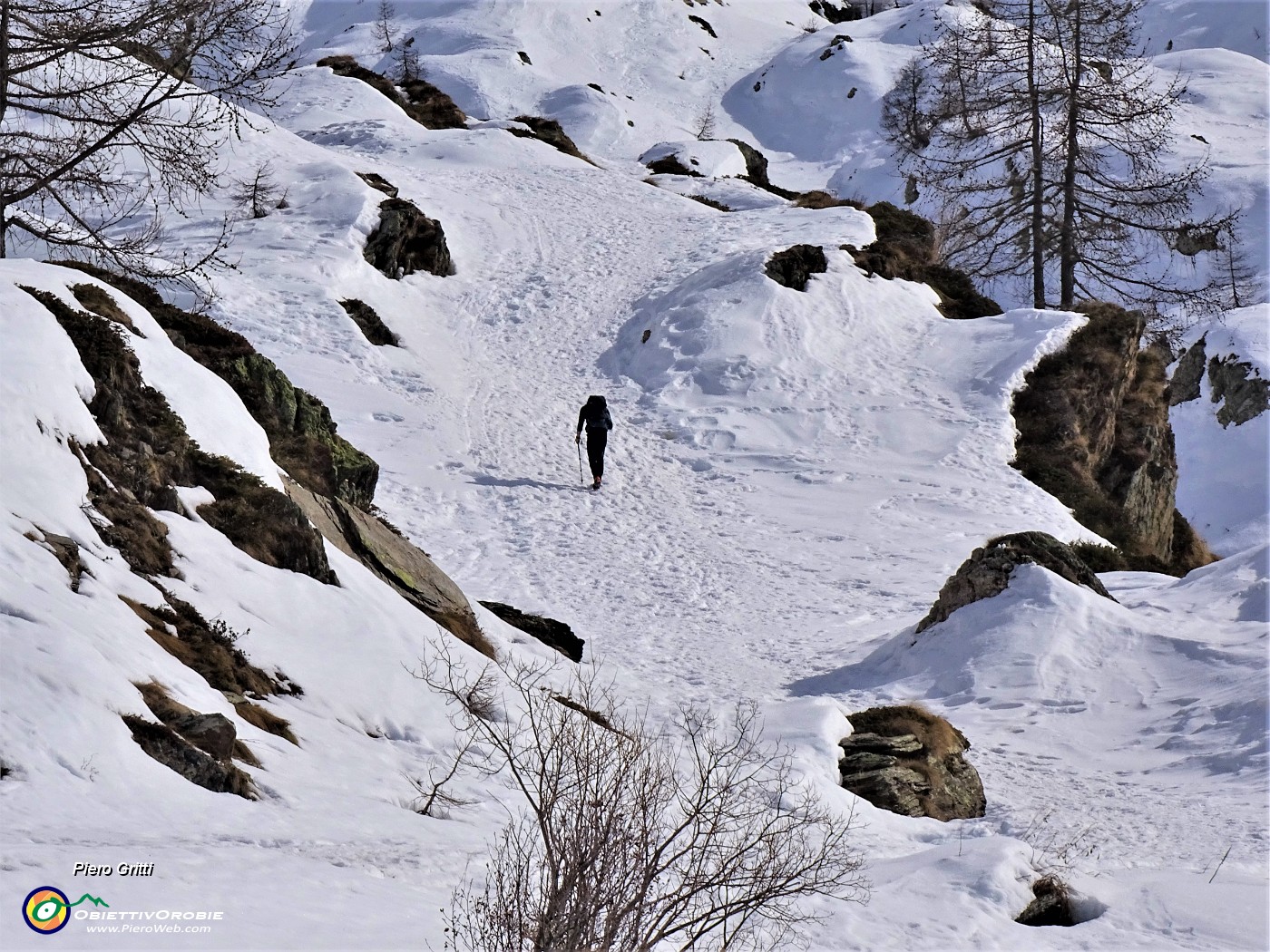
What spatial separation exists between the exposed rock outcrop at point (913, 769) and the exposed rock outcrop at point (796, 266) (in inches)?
618

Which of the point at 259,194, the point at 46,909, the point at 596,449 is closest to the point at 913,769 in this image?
the point at 46,909

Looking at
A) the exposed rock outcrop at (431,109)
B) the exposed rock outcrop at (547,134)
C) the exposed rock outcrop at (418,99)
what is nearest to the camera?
the exposed rock outcrop at (547,134)

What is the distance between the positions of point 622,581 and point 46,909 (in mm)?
10206

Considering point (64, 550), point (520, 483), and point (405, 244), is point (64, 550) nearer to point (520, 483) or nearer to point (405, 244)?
point (520, 483)

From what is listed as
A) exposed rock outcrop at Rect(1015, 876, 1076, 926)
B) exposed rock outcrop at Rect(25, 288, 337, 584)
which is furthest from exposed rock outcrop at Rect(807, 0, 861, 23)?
exposed rock outcrop at Rect(1015, 876, 1076, 926)

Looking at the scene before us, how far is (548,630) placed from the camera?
1122cm

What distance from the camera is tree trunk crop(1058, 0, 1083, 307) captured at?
26656 millimetres

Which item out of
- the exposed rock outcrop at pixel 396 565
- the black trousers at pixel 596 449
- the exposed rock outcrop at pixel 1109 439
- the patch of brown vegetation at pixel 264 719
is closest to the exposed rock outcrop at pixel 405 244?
the black trousers at pixel 596 449

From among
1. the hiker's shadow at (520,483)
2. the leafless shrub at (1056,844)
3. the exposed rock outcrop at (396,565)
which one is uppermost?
the hiker's shadow at (520,483)

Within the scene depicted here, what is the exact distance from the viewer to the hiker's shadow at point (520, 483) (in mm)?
16469

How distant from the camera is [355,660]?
308 inches

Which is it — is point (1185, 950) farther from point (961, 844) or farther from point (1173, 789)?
point (1173, 789)

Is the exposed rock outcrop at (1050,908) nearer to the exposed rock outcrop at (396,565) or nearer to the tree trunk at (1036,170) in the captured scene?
the exposed rock outcrop at (396,565)

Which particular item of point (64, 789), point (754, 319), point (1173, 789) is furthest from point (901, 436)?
point (64, 789)
